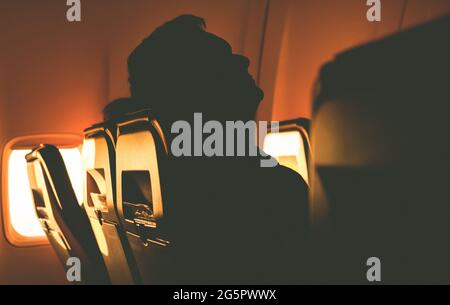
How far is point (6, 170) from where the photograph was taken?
2.64 meters

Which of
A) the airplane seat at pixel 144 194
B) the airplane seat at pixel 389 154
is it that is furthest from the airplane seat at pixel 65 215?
the airplane seat at pixel 389 154

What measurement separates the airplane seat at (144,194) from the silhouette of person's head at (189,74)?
0.40 feet

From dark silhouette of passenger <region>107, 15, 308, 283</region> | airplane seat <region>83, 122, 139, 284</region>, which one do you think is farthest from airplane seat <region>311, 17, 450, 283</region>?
airplane seat <region>83, 122, 139, 284</region>

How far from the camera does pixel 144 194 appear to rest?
5.07 ft

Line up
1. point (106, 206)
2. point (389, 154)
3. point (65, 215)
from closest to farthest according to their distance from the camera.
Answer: point (389, 154), point (106, 206), point (65, 215)

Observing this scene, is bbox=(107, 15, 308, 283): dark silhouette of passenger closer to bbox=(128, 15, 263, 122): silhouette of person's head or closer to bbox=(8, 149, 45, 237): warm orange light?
bbox=(128, 15, 263, 122): silhouette of person's head

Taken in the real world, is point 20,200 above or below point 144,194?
below

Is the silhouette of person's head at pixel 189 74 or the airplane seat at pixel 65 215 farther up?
the silhouette of person's head at pixel 189 74

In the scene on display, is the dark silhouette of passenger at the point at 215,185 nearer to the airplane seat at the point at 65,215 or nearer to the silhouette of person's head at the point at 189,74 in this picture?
the silhouette of person's head at the point at 189,74

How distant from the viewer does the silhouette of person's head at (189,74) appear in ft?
4.69

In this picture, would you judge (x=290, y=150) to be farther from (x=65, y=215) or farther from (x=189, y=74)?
(x=65, y=215)

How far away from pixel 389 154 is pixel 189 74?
66 cm

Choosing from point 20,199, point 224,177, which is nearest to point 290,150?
point 224,177

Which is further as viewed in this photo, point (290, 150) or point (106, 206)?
point (290, 150)
